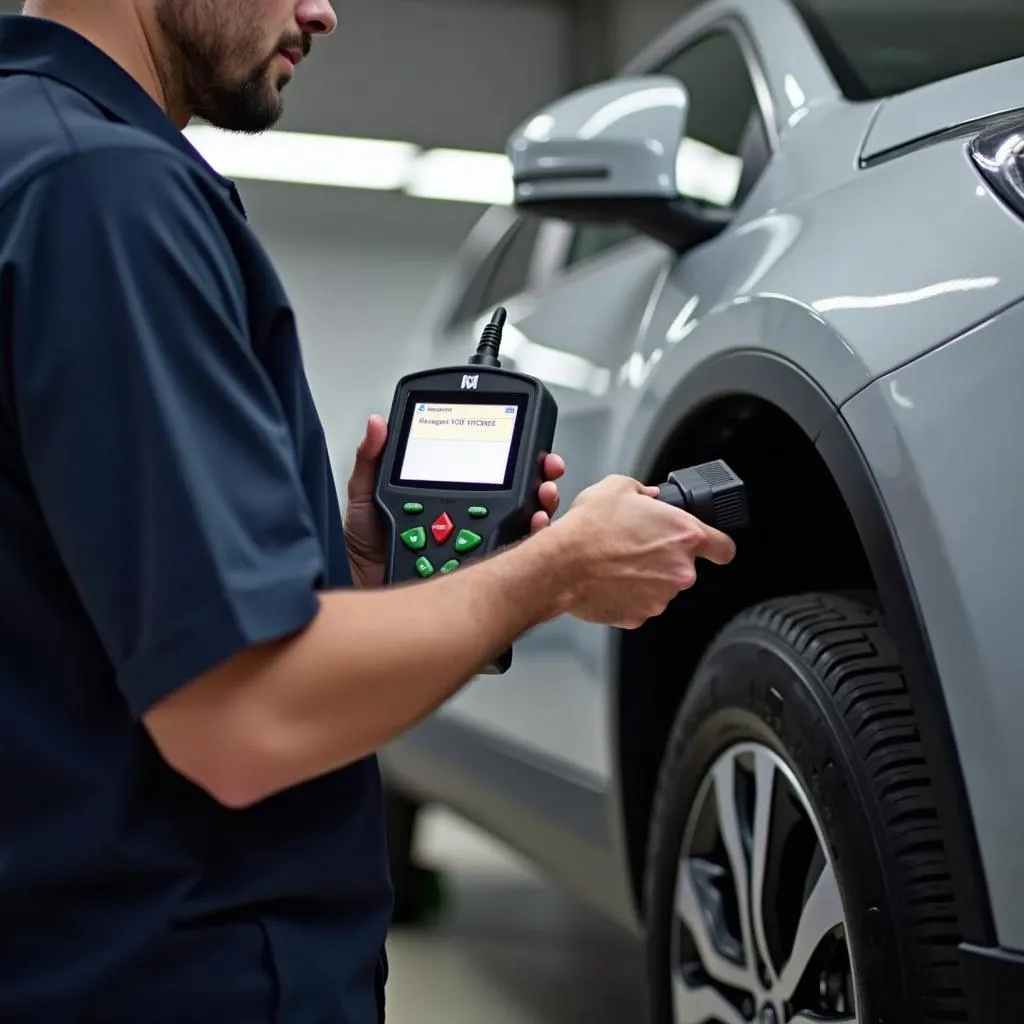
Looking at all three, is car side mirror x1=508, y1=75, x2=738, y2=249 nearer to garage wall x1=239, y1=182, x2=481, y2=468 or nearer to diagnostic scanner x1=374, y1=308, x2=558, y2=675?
diagnostic scanner x1=374, y1=308, x2=558, y2=675

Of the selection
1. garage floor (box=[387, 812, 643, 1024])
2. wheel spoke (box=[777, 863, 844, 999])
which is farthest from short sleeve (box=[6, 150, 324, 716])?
garage floor (box=[387, 812, 643, 1024])

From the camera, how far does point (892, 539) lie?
1.02 metres

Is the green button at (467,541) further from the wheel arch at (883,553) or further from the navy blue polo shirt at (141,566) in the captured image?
the wheel arch at (883,553)

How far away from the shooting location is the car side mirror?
1529mm

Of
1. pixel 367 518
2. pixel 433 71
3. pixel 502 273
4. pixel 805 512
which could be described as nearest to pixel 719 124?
pixel 805 512

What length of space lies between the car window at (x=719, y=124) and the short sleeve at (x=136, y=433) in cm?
96

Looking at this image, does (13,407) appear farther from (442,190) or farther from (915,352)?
(442,190)

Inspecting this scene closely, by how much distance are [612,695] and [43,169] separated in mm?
965

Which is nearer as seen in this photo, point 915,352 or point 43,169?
point 43,169

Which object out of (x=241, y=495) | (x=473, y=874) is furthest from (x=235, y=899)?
(x=473, y=874)

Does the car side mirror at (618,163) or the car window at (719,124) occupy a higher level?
the car window at (719,124)

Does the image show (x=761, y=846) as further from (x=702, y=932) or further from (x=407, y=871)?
(x=407, y=871)

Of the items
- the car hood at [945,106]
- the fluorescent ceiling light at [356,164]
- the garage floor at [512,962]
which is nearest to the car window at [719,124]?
the car hood at [945,106]

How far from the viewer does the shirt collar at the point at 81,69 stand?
83 cm
